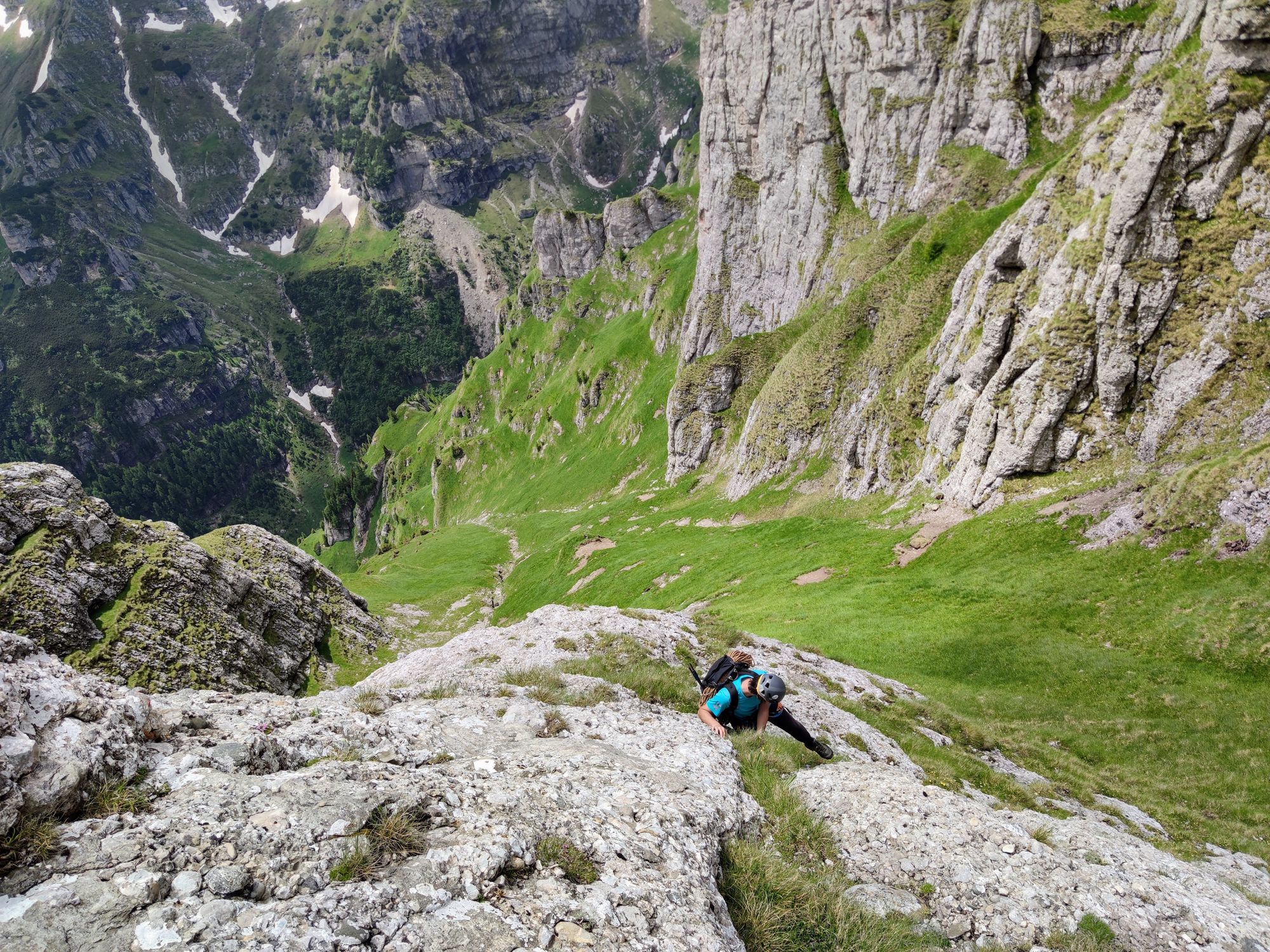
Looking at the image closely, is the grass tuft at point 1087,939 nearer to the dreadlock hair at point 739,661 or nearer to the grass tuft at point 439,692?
the dreadlock hair at point 739,661

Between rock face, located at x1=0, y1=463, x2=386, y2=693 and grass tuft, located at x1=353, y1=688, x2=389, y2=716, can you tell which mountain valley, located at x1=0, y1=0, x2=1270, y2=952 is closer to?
grass tuft, located at x1=353, y1=688, x2=389, y2=716

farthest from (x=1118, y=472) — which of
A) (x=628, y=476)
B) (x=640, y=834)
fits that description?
(x=628, y=476)

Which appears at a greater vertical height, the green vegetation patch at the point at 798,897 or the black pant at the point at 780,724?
the green vegetation patch at the point at 798,897

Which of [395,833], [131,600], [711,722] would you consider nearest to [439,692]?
[711,722]

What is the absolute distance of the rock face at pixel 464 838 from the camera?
690cm

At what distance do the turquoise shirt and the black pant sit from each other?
0.71 ft

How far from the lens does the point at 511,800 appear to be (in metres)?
10.0

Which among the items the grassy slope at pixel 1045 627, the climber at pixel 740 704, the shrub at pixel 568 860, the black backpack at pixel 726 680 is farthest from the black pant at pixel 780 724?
the shrub at pixel 568 860

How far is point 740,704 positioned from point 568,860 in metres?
8.13

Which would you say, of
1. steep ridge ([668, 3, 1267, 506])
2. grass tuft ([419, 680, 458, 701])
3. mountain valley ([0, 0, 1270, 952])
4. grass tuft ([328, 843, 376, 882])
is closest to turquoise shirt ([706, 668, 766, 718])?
mountain valley ([0, 0, 1270, 952])

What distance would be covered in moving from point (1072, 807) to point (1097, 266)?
39374 mm

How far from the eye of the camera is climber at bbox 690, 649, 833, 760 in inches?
616

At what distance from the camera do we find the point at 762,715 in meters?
15.9

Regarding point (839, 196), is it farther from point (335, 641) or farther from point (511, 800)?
point (511, 800)
